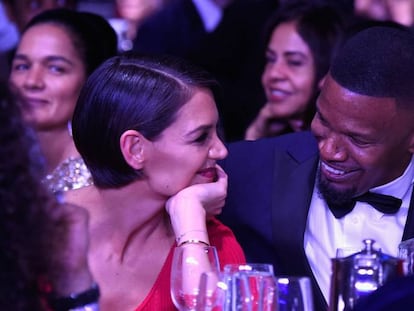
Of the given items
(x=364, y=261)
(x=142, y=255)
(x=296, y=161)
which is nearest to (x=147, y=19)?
(x=296, y=161)

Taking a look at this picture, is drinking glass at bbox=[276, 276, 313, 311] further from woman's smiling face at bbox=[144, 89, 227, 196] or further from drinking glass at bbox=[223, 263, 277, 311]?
woman's smiling face at bbox=[144, 89, 227, 196]

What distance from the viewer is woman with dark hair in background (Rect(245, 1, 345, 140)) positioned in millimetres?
3721

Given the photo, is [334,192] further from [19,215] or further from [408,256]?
[19,215]

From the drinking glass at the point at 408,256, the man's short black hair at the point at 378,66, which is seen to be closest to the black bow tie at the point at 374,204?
the man's short black hair at the point at 378,66

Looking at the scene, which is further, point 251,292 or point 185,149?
point 185,149

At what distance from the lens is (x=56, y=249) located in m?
1.46

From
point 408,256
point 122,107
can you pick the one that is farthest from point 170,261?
point 408,256

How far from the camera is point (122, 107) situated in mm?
2297

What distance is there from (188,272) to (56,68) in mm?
1495

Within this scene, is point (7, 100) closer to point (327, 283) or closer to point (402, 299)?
point (402, 299)

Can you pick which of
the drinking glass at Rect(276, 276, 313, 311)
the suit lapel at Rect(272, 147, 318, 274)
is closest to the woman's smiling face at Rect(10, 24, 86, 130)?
the suit lapel at Rect(272, 147, 318, 274)

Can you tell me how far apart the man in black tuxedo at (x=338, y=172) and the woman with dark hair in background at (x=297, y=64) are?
943 mm

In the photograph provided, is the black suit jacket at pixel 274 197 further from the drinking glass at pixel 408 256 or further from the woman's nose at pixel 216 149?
the drinking glass at pixel 408 256

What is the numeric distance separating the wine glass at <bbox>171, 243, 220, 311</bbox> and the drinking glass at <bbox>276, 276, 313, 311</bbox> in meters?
0.18
